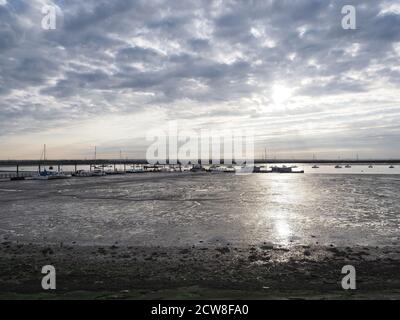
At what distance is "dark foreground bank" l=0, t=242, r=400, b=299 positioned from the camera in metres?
9.91

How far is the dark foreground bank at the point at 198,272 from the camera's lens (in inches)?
390

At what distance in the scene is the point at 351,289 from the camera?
34.0ft

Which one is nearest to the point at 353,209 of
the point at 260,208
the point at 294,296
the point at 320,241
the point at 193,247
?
the point at 260,208

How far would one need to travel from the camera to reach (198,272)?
1248 centimetres

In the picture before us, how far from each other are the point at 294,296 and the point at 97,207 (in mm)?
25605
